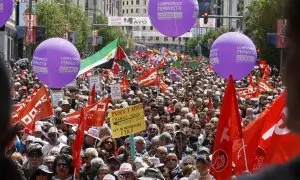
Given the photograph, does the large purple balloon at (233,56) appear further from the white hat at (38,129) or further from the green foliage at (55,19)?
the green foliage at (55,19)

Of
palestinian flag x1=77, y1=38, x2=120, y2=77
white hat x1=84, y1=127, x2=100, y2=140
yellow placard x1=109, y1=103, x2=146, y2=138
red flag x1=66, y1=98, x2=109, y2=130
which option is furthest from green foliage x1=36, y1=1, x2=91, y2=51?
yellow placard x1=109, y1=103, x2=146, y2=138

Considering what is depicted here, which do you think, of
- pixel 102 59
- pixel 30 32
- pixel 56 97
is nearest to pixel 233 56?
pixel 56 97

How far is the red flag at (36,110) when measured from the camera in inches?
445

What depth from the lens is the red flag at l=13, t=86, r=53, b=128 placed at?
11297mm

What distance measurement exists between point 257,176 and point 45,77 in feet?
45.4

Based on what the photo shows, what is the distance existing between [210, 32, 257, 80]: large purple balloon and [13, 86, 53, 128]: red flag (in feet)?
12.5

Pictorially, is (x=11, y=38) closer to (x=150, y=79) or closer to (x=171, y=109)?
(x=150, y=79)

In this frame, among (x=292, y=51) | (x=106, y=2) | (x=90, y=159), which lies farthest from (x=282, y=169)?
(x=106, y=2)

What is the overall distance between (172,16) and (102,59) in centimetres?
635

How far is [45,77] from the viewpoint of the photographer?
14.8 m

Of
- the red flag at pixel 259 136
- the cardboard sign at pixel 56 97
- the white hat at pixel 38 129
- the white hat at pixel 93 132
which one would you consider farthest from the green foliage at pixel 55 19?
the red flag at pixel 259 136

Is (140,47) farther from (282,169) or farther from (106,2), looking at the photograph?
(282,169)

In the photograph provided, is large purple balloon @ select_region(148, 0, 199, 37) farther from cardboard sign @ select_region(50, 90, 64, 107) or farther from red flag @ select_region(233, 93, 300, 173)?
red flag @ select_region(233, 93, 300, 173)

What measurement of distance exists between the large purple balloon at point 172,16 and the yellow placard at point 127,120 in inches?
215
